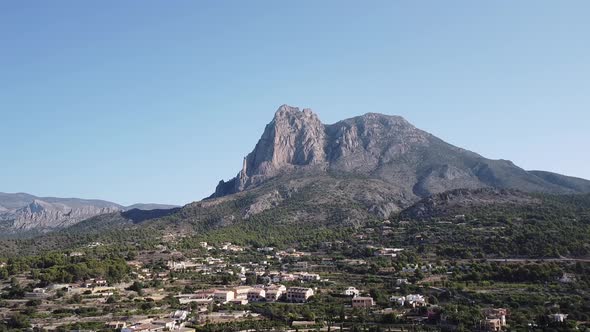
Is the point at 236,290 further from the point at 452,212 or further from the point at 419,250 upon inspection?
the point at 452,212

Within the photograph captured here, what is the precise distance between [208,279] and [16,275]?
88.0ft

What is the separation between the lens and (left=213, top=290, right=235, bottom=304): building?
72.5 metres

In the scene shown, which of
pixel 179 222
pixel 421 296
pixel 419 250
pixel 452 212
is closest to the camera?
pixel 421 296

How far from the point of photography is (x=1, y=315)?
6278cm

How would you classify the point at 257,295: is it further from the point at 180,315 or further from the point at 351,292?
the point at 180,315

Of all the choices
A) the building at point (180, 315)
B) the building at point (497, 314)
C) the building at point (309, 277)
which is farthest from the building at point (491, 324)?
the building at point (309, 277)

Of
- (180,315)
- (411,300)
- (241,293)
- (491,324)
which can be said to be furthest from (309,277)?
(491,324)

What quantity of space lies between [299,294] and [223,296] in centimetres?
930

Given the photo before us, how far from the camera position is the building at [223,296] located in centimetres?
7253

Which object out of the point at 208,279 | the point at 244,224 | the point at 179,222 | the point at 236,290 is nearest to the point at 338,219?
the point at 244,224

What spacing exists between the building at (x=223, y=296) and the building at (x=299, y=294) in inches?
280

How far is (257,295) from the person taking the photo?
251 feet

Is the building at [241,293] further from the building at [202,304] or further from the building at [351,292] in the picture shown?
the building at [351,292]

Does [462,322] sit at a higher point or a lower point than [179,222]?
lower
